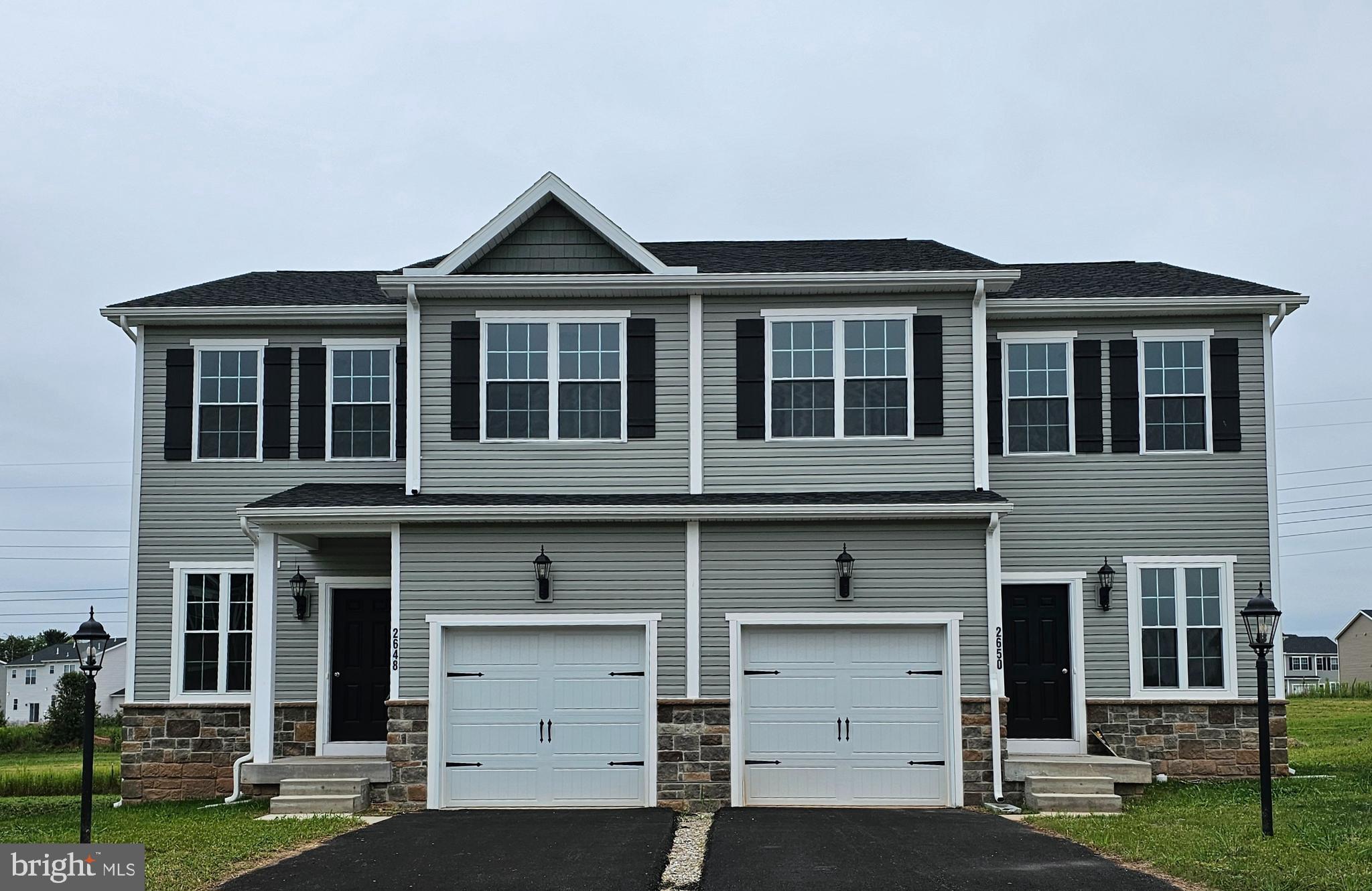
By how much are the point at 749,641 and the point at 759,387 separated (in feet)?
9.46

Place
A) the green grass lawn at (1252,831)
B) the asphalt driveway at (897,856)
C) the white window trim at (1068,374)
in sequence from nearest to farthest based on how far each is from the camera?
the green grass lawn at (1252,831), the asphalt driveway at (897,856), the white window trim at (1068,374)

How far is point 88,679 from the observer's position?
11.8 meters

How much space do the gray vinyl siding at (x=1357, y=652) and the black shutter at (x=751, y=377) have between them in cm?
4964

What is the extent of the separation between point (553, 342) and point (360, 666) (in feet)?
15.9

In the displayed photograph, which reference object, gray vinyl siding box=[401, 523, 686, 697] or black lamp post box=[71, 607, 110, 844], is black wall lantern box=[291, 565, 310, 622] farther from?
black lamp post box=[71, 607, 110, 844]

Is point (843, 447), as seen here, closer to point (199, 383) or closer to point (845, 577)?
point (845, 577)

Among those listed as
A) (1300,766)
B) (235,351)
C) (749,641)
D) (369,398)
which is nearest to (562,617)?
(749,641)

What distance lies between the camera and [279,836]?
1187 centimetres

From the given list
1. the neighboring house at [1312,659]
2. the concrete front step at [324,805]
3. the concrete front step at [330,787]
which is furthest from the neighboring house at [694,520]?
the neighboring house at [1312,659]

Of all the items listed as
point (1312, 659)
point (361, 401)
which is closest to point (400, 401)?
point (361, 401)

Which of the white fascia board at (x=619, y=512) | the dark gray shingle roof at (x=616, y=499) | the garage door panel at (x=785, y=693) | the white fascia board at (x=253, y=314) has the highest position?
the white fascia board at (x=253, y=314)

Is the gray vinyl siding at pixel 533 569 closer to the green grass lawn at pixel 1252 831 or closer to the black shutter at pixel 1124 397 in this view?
the green grass lawn at pixel 1252 831

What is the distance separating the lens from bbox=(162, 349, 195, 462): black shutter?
16.3 m

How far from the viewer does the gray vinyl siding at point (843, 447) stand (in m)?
14.7
